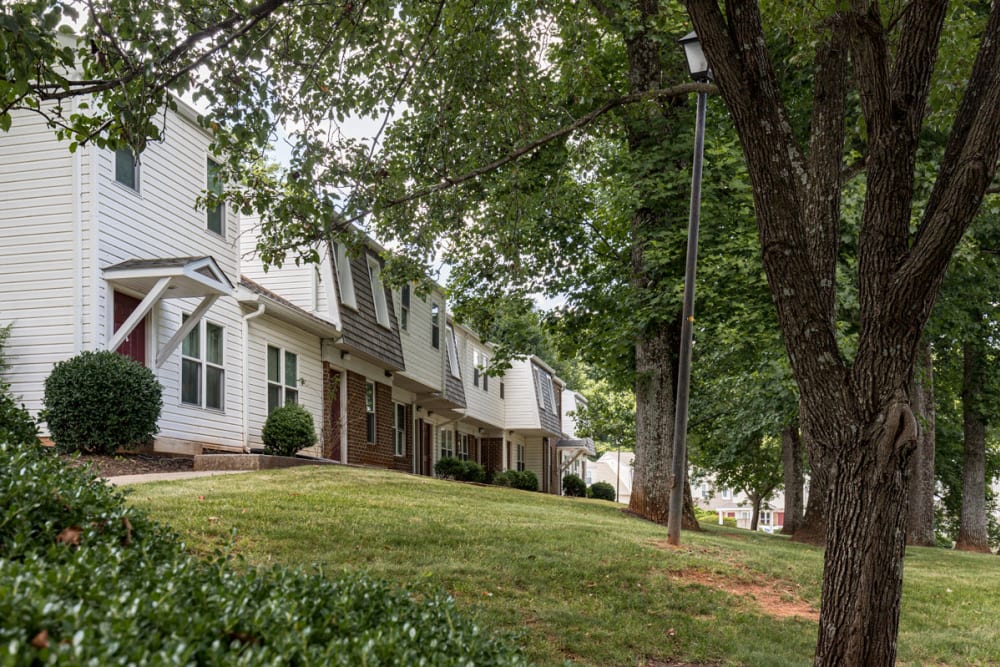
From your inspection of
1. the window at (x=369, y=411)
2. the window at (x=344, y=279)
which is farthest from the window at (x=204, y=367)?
the window at (x=369, y=411)

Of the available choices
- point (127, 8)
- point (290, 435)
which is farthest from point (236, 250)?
point (127, 8)

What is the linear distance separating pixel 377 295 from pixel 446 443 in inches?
394

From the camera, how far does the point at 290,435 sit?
16203 mm

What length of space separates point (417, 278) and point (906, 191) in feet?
19.7

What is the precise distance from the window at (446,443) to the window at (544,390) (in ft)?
21.5

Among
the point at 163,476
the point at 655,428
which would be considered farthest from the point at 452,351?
the point at 163,476

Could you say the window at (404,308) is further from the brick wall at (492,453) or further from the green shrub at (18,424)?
the green shrub at (18,424)

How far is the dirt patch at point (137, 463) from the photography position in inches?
458

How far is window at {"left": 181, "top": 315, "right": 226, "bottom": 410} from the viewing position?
591 inches

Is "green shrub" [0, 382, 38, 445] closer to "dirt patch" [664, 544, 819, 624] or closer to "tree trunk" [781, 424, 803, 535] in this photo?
"dirt patch" [664, 544, 819, 624]

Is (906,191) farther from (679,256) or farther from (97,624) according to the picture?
(679,256)

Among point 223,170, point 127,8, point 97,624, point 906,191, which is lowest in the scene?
point 97,624

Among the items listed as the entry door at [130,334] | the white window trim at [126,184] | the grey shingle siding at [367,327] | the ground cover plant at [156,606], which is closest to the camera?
the ground cover plant at [156,606]

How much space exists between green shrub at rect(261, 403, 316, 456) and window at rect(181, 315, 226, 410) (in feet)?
3.04
